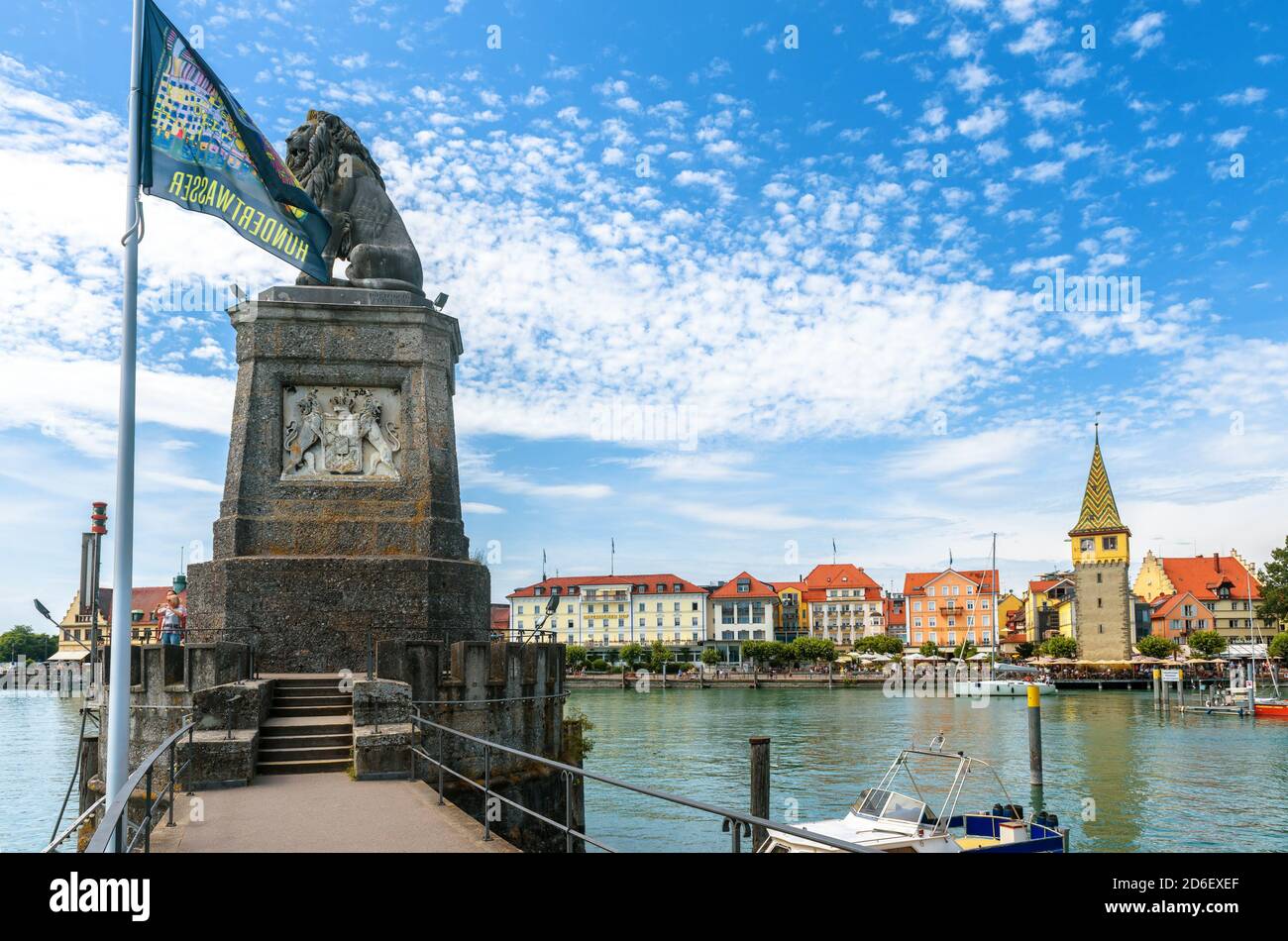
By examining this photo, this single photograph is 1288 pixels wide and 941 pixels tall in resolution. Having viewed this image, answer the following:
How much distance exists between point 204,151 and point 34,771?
110 feet

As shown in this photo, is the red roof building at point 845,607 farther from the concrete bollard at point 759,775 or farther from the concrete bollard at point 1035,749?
the concrete bollard at point 759,775

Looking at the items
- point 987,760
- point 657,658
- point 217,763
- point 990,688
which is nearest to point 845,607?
point 657,658

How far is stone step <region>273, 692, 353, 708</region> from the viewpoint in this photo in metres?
14.5

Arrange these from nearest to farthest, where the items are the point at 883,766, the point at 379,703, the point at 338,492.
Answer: the point at 379,703 < the point at 338,492 < the point at 883,766

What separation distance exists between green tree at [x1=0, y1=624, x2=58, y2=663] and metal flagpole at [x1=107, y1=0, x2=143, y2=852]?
147844 mm

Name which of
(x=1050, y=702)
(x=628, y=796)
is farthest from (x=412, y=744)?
(x=1050, y=702)

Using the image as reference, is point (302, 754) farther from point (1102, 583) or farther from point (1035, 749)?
point (1102, 583)

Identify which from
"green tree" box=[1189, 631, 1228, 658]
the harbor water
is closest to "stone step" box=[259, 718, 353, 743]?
the harbor water

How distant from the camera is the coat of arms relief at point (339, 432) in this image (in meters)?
17.4

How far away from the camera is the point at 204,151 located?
1189 centimetres

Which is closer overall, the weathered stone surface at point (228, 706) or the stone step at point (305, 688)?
the weathered stone surface at point (228, 706)

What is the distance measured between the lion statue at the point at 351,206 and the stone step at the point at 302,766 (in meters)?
8.23

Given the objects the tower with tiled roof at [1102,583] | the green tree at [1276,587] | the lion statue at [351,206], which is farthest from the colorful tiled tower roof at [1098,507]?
the lion statue at [351,206]
